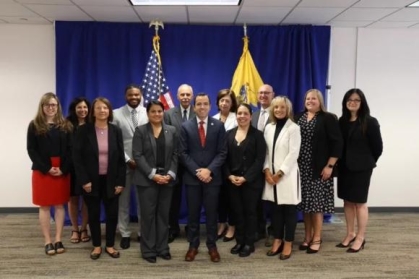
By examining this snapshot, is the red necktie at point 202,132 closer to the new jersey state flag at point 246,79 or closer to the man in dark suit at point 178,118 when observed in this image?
the man in dark suit at point 178,118

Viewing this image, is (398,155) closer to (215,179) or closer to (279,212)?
(279,212)

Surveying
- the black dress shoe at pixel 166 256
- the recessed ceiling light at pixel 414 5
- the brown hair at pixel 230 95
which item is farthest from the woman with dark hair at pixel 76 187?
the recessed ceiling light at pixel 414 5

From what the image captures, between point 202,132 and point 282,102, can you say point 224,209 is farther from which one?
point 282,102

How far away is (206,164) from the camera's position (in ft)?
11.1

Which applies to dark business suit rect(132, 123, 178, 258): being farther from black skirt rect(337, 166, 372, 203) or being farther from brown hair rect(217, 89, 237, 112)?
black skirt rect(337, 166, 372, 203)

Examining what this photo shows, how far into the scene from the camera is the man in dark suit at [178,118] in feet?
12.8

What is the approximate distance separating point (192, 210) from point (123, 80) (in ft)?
7.23

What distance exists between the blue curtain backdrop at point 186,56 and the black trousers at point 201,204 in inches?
66.4

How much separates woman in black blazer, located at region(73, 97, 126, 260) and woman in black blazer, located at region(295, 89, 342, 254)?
5.72ft

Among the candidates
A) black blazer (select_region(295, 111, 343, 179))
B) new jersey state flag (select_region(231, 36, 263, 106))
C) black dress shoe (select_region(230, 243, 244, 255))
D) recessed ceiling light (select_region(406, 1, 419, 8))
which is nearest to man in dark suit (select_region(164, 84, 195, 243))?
black dress shoe (select_region(230, 243, 244, 255))

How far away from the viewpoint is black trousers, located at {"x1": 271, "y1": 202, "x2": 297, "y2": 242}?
11.5 ft

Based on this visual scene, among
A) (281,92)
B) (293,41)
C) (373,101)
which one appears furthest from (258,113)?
(373,101)

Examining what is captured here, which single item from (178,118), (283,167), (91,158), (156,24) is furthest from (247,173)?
(156,24)

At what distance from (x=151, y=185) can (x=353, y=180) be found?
1973 millimetres
